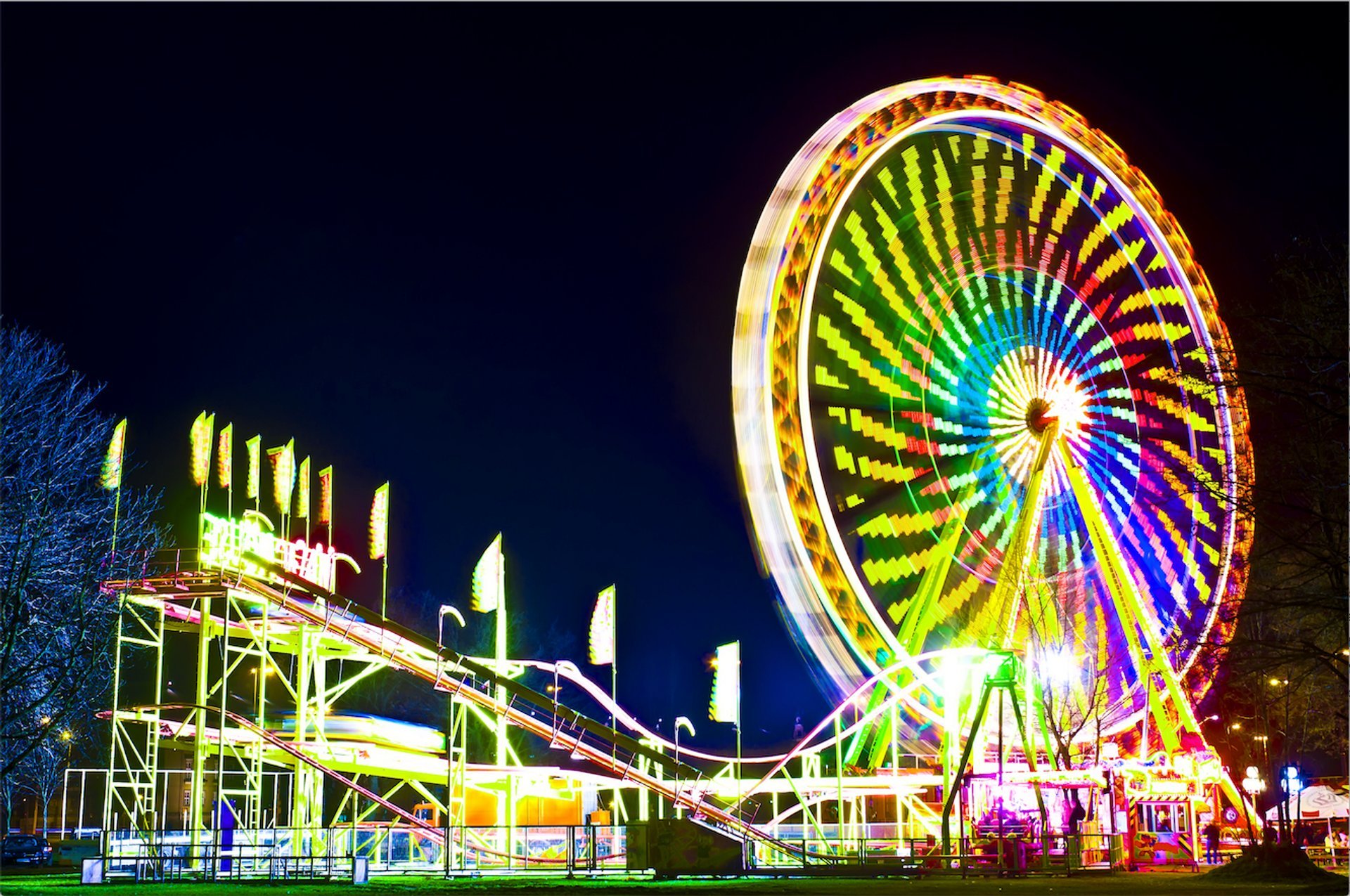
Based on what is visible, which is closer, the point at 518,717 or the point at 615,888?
the point at 615,888

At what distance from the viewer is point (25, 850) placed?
42406 millimetres

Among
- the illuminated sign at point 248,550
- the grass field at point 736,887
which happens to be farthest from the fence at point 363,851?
the illuminated sign at point 248,550

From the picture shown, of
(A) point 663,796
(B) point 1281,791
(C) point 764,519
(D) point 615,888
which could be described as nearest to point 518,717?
(A) point 663,796

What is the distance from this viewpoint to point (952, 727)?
122 feet

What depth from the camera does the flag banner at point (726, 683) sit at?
45812 mm

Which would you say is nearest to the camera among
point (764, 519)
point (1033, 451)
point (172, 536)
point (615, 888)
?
point (615, 888)

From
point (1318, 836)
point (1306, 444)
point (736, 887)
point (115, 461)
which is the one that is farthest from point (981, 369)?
point (1318, 836)

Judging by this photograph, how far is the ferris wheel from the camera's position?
113 ft

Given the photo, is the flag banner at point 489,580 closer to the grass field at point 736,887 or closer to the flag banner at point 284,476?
the flag banner at point 284,476

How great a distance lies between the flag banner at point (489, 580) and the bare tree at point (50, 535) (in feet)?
32.6

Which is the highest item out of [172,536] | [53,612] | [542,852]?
[172,536]

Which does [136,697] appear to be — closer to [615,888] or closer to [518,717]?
[518,717]

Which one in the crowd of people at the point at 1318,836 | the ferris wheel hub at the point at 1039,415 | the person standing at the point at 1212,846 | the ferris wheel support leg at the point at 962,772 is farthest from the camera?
the crowd of people at the point at 1318,836

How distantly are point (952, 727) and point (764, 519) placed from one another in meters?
8.57
